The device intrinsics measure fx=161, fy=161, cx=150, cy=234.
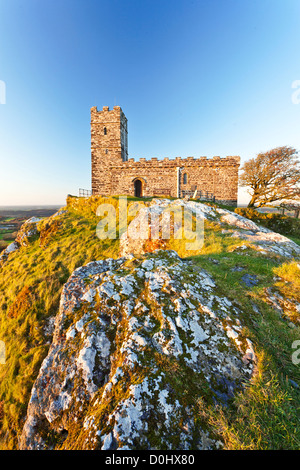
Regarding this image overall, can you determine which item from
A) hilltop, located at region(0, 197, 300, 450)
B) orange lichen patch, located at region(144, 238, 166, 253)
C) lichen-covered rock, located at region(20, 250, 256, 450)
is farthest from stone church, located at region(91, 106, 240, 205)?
lichen-covered rock, located at region(20, 250, 256, 450)

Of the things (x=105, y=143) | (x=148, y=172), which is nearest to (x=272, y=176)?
(x=148, y=172)

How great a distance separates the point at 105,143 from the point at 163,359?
29114 millimetres

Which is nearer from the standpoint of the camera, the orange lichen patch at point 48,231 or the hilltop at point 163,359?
the hilltop at point 163,359

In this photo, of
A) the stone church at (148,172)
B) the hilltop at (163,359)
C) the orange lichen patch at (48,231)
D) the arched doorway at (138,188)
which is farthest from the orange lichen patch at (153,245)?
the arched doorway at (138,188)

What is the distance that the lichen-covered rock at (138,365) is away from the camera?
2.42 meters

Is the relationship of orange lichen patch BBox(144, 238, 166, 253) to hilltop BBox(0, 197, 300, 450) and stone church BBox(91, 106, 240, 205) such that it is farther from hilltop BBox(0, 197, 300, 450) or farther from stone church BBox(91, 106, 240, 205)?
stone church BBox(91, 106, 240, 205)

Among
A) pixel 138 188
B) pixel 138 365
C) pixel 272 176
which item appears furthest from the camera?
pixel 138 188

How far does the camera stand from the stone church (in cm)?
2386

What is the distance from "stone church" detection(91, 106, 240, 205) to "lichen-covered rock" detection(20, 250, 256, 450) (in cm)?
2126

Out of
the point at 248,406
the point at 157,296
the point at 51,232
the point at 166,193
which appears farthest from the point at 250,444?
the point at 166,193

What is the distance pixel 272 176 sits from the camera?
68.4 ft

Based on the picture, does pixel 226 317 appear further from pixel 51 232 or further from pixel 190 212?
pixel 51 232

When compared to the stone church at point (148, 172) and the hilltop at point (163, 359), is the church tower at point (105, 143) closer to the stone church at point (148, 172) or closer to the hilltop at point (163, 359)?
the stone church at point (148, 172)

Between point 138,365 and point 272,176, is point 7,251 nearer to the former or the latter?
point 138,365
